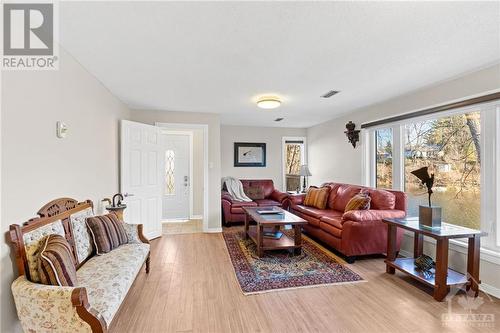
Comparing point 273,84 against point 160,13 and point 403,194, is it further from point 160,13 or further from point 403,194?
point 403,194

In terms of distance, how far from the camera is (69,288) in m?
1.50

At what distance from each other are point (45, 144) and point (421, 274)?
378cm

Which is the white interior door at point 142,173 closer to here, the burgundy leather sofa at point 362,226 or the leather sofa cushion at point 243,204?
the leather sofa cushion at point 243,204

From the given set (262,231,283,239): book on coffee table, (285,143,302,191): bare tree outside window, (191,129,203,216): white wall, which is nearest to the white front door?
(191,129,203,216): white wall

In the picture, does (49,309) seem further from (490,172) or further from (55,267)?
(490,172)

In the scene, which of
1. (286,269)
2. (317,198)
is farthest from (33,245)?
(317,198)

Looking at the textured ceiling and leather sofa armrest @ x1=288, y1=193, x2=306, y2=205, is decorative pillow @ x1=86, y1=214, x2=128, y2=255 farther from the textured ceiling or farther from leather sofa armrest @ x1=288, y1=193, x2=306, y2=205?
leather sofa armrest @ x1=288, y1=193, x2=306, y2=205

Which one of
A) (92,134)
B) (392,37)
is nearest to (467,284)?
(392,37)

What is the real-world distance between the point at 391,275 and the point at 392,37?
258cm

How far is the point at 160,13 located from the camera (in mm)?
1700

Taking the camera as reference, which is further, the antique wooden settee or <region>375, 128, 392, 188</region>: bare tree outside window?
<region>375, 128, 392, 188</region>: bare tree outside window

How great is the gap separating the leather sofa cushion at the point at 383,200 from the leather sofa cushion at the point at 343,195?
1.48ft

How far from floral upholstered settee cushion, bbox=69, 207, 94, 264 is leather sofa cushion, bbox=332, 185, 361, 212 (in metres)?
3.68

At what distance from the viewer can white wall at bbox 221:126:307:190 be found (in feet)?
21.1
